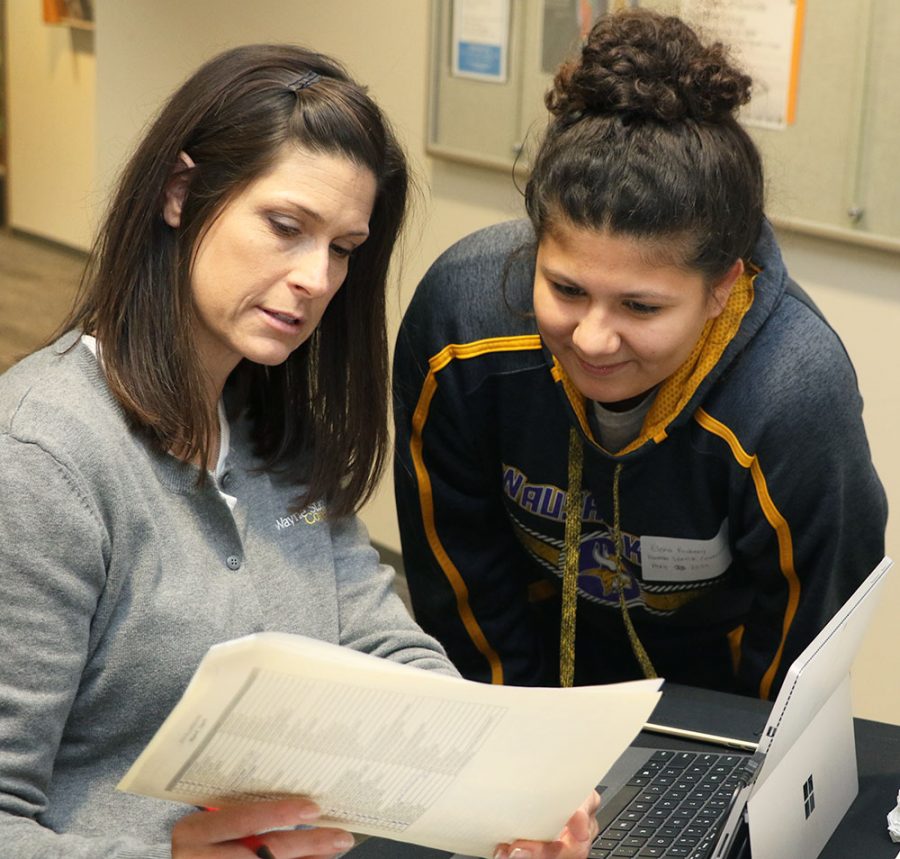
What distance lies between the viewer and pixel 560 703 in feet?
3.09

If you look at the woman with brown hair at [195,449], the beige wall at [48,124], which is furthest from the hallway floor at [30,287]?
the woman with brown hair at [195,449]

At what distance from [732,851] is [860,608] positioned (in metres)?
0.23

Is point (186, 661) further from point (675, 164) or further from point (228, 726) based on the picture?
point (675, 164)

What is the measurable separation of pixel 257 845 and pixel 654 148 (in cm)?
78

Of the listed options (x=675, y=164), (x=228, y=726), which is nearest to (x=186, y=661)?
(x=228, y=726)

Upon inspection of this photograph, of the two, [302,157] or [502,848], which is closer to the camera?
[502,848]

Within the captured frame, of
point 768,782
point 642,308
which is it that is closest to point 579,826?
point 768,782

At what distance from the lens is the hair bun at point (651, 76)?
4.55 ft

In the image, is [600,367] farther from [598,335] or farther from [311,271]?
[311,271]

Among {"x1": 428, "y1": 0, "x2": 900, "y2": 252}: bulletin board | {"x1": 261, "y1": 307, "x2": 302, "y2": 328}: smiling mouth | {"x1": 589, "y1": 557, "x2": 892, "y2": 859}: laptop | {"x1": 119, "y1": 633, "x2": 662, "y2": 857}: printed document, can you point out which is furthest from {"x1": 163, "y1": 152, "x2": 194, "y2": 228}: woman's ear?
{"x1": 428, "y1": 0, "x2": 900, "y2": 252}: bulletin board

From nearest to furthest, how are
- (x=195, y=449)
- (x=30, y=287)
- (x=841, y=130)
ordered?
(x=195, y=449), (x=841, y=130), (x=30, y=287)

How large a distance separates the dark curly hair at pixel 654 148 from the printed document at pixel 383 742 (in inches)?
22.1

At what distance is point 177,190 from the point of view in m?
1.27

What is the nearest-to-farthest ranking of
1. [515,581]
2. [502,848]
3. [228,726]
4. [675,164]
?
[228,726]
[502,848]
[675,164]
[515,581]
